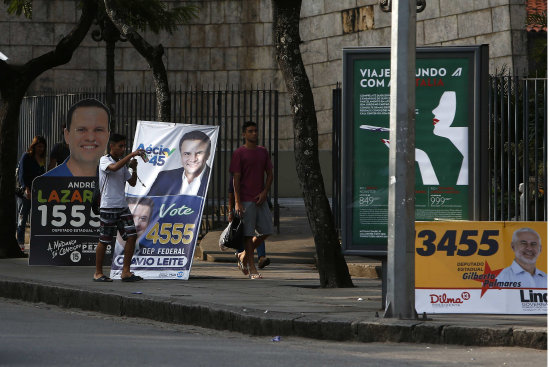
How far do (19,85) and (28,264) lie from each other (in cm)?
268

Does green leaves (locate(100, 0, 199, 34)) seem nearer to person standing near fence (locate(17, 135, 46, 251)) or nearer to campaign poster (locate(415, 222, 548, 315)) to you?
person standing near fence (locate(17, 135, 46, 251))

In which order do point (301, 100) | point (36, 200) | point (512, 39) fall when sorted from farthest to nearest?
A: point (512, 39) < point (36, 200) < point (301, 100)

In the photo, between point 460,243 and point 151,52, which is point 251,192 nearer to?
point 151,52

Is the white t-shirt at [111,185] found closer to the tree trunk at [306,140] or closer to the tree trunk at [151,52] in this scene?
the tree trunk at [306,140]

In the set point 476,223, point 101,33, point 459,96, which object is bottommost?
point 476,223

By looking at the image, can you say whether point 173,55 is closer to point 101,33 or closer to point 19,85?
point 101,33

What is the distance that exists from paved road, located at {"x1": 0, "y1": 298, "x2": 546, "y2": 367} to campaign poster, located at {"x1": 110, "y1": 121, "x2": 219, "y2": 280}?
293 centimetres

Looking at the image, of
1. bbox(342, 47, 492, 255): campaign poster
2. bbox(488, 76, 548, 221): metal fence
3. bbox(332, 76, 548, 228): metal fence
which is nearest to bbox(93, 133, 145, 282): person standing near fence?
bbox(332, 76, 548, 228): metal fence

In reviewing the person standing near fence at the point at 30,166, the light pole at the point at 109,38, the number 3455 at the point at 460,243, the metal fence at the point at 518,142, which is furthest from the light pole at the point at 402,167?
the light pole at the point at 109,38

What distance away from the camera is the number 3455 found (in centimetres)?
889

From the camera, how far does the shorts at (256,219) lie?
1249 cm

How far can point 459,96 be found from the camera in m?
9.30

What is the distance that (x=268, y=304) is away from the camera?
9.75 m

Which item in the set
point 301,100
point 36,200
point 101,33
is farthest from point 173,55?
point 301,100
